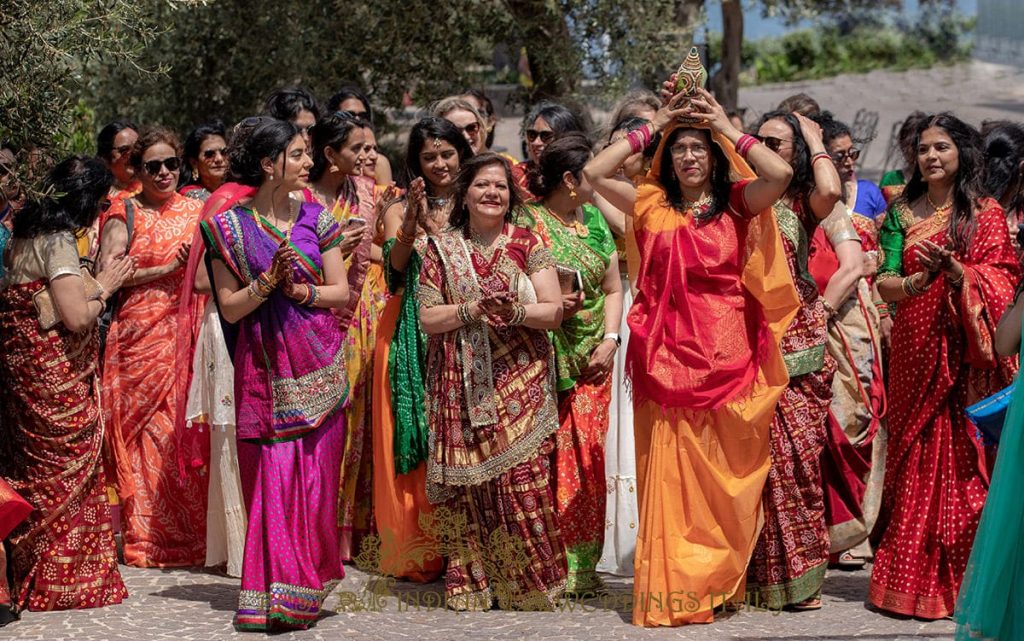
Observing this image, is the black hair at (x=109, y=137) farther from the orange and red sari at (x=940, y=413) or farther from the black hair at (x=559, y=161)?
the orange and red sari at (x=940, y=413)

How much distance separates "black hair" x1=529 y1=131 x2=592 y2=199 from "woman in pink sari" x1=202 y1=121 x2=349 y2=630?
1.18 meters

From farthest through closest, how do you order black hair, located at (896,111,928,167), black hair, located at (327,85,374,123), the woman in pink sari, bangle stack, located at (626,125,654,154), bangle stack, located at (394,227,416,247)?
black hair, located at (327,85,374,123) < black hair, located at (896,111,928,167) < bangle stack, located at (394,227,416,247) < bangle stack, located at (626,125,654,154) < the woman in pink sari

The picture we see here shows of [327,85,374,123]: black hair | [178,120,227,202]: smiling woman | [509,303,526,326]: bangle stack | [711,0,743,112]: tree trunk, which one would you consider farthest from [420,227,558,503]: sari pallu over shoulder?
[711,0,743,112]: tree trunk

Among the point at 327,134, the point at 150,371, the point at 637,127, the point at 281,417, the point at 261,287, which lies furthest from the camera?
the point at 150,371

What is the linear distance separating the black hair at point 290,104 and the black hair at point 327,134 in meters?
0.74

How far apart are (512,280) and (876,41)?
30.6 meters

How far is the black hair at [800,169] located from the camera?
612 centimetres

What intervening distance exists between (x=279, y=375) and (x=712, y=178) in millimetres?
1929

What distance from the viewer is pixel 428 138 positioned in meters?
6.41

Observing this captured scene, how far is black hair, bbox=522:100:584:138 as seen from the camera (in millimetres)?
6844

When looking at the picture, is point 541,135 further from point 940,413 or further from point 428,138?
point 940,413

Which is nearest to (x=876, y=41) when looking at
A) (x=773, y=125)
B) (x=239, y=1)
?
(x=239, y=1)

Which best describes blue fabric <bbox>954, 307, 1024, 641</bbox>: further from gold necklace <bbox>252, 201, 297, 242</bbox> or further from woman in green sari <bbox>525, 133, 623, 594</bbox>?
gold necklace <bbox>252, 201, 297, 242</bbox>

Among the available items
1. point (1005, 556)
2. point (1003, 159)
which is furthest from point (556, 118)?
point (1005, 556)
